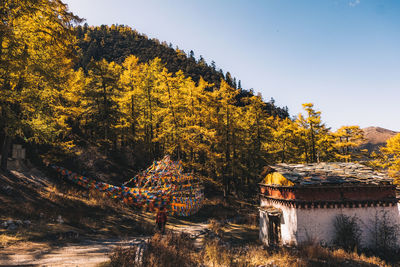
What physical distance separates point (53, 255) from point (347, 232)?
13.7 metres

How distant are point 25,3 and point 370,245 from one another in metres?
20.0

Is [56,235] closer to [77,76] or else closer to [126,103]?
[126,103]

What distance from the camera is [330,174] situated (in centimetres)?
1380

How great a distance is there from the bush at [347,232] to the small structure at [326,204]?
0.21 metres

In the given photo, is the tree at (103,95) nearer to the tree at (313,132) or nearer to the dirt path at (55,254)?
the dirt path at (55,254)

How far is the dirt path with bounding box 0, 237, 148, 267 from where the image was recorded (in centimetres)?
647

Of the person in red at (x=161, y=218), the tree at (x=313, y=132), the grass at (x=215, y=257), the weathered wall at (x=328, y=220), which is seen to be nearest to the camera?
the grass at (x=215, y=257)

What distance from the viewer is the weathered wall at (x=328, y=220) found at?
12062mm

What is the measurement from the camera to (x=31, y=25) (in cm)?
1008

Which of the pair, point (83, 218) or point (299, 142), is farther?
point (299, 142)

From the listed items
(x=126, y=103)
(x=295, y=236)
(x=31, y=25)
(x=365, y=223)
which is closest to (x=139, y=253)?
(x=295, y=236)

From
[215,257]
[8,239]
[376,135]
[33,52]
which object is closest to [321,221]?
[215,257]

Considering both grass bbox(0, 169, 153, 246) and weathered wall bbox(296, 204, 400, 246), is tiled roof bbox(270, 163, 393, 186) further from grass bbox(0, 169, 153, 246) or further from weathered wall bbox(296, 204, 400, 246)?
grass bbox(0, 169, 153, 246)

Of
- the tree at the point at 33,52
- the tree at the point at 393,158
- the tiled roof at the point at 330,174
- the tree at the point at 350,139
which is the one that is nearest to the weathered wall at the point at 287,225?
the tiled roof at the point at 330,174
